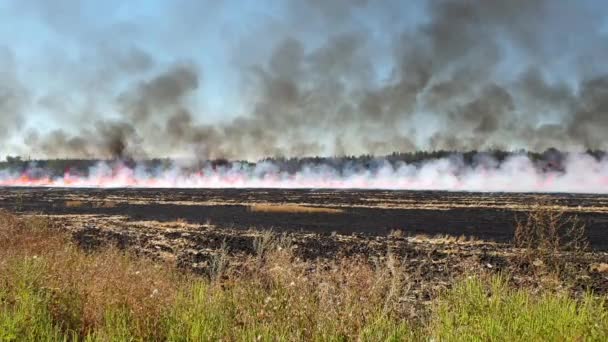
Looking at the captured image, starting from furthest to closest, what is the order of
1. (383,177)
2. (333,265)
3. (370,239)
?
(383,177), (370,239), (333,265)

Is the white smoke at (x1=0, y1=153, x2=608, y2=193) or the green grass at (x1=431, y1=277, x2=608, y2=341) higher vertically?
the white smoke at (x1=0, y1=153, x2=608, y2=193)

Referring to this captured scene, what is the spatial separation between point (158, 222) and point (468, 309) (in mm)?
30980

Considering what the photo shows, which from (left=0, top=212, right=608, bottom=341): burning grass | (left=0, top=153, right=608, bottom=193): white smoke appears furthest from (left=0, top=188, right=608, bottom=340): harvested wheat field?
(left=0, top=153, right=608, bottom=193): white smoke

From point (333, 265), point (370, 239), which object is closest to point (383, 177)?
point (370, 239)

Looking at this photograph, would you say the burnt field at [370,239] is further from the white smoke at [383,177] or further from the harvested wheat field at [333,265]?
the white smoke at [383,177]

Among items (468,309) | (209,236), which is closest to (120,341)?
(468,309)

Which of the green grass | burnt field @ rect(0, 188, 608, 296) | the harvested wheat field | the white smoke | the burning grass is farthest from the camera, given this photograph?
the white smoke

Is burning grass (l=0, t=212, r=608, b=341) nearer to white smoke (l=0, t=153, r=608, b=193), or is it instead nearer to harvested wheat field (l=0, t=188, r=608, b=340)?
harvested wheat field (l=0, t=188, r=608, b=340)

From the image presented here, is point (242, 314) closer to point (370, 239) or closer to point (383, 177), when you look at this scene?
point (370, 239)

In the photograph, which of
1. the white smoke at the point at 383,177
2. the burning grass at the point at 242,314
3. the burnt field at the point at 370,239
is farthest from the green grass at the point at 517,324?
the white smoke at the point at 383,177

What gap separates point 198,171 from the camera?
138125 millimetres

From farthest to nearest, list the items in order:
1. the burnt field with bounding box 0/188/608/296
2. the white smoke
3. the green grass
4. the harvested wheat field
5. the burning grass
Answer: the white smoke < the burnt field with bounding box 0/188/608/296 < the harvested wheat field < the burning grass < the green grass

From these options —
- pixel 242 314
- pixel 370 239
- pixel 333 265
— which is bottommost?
pixel 370 239

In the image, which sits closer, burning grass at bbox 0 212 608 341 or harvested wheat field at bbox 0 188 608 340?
burning grass at bbox 0 212 608 341
